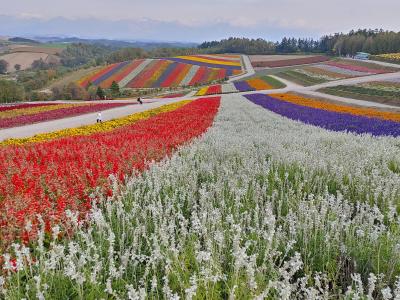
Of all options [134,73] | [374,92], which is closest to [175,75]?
[134,73]

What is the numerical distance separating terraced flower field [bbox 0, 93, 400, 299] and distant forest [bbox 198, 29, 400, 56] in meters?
113

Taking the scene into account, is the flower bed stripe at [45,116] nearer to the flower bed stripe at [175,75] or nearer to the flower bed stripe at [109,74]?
the flower bed stripe at [175,75]

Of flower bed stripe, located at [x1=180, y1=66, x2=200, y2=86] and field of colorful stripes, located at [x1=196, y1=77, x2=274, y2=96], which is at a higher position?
flower bed stripe, located at [x1=180, y1=66, x2=200, y2=86]

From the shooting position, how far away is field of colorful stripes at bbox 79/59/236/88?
7756 centimetres

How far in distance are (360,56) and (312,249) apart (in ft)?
342

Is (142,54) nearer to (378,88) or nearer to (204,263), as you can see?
(378,88)

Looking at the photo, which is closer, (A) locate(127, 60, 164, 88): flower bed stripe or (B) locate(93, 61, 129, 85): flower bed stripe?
(A) locate(127, 60, 164, 88): flower bed stripe

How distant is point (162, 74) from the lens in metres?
84.8

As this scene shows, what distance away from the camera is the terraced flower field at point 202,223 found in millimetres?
3416

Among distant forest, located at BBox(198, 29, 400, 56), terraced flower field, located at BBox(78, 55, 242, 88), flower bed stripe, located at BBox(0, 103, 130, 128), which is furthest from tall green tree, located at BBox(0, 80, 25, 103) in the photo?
distant forest, located at BBox(198, 29, 400, 56)

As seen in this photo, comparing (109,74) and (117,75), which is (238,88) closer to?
(117,75)

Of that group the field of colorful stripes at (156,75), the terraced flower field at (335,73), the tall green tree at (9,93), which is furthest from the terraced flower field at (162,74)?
the tall green tree at (9,93)

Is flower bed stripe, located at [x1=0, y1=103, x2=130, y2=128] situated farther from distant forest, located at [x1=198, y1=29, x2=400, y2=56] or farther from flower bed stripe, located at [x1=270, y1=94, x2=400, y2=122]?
distant forest, located at [x1=198, y1=29, x2=400, y2=56]

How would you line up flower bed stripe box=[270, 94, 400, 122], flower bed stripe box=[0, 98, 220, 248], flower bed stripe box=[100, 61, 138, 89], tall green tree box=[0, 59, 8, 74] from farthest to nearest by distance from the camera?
tall green tree box=[0, 59, 8, 74] → flower bed stripe box=[100, 61, 138, 89] → flower bed stripe box=[270, 94, 400, 122] → flower bed stripe box=[0, 98, 220, 248]
